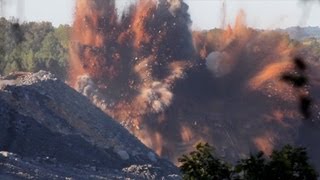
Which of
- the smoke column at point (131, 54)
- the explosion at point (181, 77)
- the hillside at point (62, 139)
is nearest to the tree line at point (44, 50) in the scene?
the smoke column at point (131, 54)

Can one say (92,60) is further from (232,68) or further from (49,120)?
(49,120)

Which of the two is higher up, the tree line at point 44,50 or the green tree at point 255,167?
the tree line at point 44,50

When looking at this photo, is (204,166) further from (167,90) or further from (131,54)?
(131,54)

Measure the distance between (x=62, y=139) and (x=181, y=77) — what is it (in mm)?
11136

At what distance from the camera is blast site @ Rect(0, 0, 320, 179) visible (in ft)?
89.7

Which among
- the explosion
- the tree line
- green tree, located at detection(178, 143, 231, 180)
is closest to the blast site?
the explosion

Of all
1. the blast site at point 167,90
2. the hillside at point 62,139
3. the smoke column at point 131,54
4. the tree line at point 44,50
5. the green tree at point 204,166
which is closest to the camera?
the green tree at point 204,166

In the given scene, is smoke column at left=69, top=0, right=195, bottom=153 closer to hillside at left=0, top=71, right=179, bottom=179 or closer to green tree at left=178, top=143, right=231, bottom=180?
hillside at left=0, top=71, right=179, bottom=179

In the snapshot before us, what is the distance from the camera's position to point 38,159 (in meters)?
22.1

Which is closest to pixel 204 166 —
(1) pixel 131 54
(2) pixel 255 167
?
(2) pixel 255 167

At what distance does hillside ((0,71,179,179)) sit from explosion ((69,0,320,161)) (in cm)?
486

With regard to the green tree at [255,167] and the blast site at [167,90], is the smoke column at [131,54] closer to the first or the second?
the blast site at [167,90]

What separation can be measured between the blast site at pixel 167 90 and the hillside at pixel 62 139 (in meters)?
0.08

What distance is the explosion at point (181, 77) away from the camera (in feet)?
109
